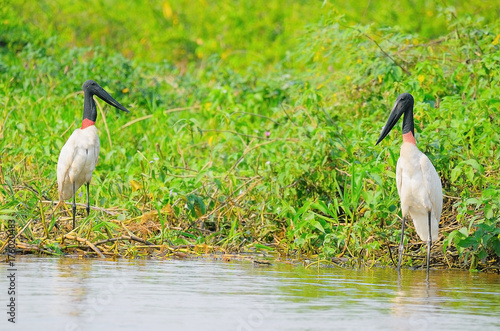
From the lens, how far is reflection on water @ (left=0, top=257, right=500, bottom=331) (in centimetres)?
419

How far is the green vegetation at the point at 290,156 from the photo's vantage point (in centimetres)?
676

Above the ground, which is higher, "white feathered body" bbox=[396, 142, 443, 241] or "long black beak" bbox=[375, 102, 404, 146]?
"long black beak" bbox=[375, 102, 404, 146]

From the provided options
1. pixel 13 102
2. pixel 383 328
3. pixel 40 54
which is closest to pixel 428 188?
pixel 383 328

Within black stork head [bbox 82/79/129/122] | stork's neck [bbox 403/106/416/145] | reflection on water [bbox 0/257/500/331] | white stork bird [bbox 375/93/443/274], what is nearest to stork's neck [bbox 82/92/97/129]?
black stork head [bbox 82/79/129/122]

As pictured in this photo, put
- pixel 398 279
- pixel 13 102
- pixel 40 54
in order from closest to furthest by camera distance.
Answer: pixel 398 279, pixel 13 102, pixel 40 54

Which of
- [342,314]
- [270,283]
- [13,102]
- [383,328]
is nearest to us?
[383,328]

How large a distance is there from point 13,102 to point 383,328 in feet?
24.5

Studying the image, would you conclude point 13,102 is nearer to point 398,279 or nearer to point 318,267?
point 318,267

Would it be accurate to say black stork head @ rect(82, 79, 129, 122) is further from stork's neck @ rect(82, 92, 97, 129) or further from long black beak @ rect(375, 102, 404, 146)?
long black beak @ rect(375, 102, 404, 146)

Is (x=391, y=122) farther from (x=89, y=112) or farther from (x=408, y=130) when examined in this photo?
(x=89, y=112)

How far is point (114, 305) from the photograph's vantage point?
4.55 metres

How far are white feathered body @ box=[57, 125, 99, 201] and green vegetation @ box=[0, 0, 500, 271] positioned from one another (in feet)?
0.64

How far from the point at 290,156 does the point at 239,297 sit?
2.93m

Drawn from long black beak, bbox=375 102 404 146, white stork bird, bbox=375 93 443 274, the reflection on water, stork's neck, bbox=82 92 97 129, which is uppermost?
stork's neck, bbox=82 92 97 129
